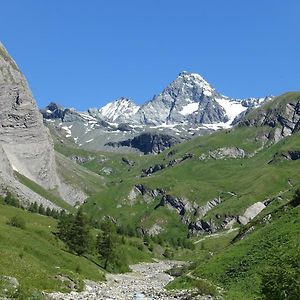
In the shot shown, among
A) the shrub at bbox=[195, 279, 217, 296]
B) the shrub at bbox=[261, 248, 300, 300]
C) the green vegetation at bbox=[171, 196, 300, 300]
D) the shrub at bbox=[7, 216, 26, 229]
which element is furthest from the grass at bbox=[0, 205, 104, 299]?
the shrub at bbox=[261, 248, 300, 300]

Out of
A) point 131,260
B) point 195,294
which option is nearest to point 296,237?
point 195,294

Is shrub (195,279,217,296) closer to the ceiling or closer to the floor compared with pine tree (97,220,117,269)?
closer to the floor

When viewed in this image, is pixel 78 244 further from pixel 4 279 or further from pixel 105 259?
pixel 4 279

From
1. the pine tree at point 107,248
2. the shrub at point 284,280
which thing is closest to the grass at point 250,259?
the shrub at point 284,280

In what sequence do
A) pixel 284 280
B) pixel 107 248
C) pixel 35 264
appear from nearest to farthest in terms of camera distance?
pixel 284 280, pixel 35 264, pixel 107 248

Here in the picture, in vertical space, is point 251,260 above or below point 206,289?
above

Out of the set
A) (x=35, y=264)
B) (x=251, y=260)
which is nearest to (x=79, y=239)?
(x=35, y=264)

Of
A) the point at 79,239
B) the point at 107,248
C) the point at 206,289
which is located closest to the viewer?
the point at 206,289

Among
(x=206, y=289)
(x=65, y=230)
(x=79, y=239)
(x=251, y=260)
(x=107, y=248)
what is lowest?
(x=206, y=289)

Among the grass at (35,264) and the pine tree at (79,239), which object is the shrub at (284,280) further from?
the pine tree at (79,239)

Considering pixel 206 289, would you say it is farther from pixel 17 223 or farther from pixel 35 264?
pixel 17 223

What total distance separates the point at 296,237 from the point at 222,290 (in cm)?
1168

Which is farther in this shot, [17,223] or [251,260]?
[17,223]

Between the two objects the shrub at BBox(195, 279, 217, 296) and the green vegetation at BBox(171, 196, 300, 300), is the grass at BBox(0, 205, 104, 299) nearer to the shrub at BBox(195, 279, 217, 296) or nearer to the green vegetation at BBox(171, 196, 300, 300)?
the green vegetation at BBox(171, 196, 300, 300)
